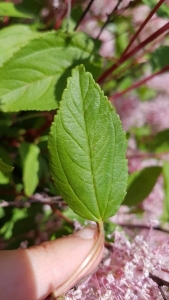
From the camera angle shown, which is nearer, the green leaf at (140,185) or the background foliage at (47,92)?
the background foliage at (47,92)

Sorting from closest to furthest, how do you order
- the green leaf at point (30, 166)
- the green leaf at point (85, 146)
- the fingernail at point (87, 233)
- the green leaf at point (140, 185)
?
the green leaf at point (85, 146) < the fingernail at point (87, 233) < the green leaf at point (30, 166) < the green leaf at point (140, 185)

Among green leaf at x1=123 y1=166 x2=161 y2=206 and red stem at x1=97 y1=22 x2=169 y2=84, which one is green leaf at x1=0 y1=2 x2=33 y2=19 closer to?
red stem at x1=97 y1=22 x2=169 y2=84

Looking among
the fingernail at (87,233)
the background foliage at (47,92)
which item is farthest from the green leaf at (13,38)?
the fingernail at (87,233)

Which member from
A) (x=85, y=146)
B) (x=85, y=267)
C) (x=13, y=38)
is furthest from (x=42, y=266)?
(x=13, y=38)

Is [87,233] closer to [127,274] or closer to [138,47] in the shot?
[127,274]

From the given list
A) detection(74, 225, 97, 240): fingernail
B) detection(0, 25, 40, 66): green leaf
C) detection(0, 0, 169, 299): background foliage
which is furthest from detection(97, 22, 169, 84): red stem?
detection(74, 225, 97, 240): fingernail

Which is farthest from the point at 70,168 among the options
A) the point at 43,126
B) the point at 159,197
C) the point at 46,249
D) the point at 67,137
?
the point at 159,197

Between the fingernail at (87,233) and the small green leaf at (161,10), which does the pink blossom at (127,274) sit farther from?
the small green leaf at (161,10)
